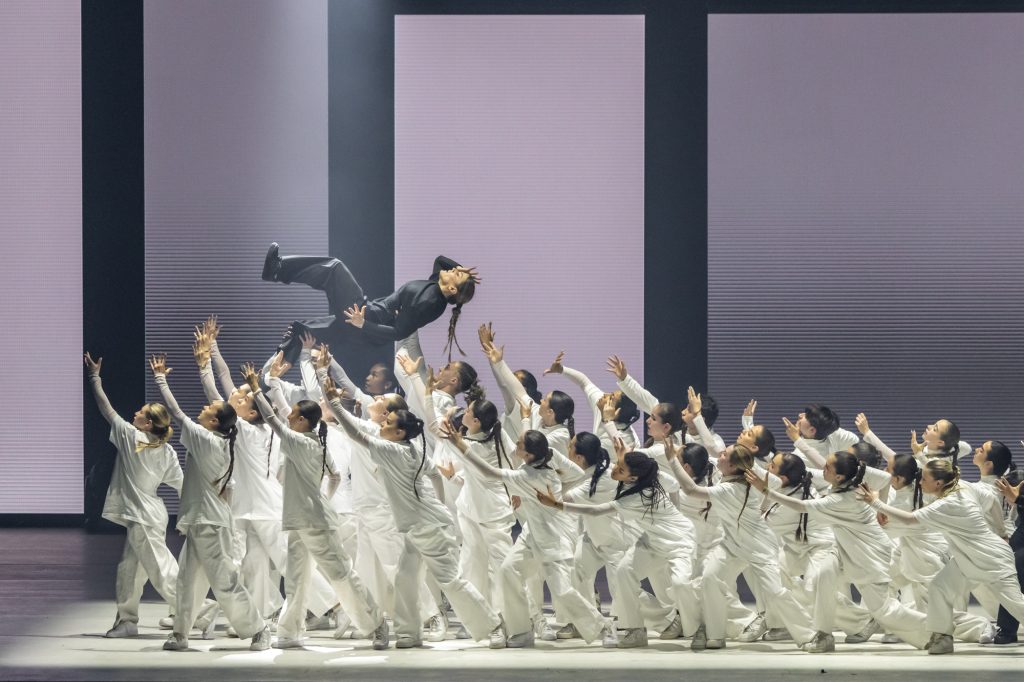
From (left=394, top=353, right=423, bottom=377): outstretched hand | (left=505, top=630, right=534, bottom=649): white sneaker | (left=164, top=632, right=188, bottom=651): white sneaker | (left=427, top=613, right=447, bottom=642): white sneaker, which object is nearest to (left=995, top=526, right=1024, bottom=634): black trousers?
(left=505, top=630, right=534, bottom=649): white sneaker

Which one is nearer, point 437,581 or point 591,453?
point 437,581

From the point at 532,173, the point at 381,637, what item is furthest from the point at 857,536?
the point at 532,173

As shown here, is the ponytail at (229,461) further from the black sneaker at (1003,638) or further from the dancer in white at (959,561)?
the black sneaker at (1003,638)

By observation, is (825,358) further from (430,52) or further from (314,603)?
(314,603)

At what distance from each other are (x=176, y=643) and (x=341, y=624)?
0.83 meters

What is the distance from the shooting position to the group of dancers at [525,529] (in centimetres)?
569

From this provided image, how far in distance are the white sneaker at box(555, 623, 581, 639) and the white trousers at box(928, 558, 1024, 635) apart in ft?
5.18

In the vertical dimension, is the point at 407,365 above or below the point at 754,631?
above

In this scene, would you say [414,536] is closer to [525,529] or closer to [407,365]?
[525,529]

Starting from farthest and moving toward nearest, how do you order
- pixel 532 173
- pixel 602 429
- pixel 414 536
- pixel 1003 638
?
pixel 532 173 < pixel 602 429 < pixel 1003 638 < pixel 414 536

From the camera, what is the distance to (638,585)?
588cm

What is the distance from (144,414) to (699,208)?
4.92m

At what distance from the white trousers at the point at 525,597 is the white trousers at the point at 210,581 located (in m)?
1.09

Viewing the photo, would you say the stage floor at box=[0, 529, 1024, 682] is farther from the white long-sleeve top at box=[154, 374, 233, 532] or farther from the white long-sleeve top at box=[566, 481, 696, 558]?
the white long-sleeve top at box=[154, 374, 233, 532]
